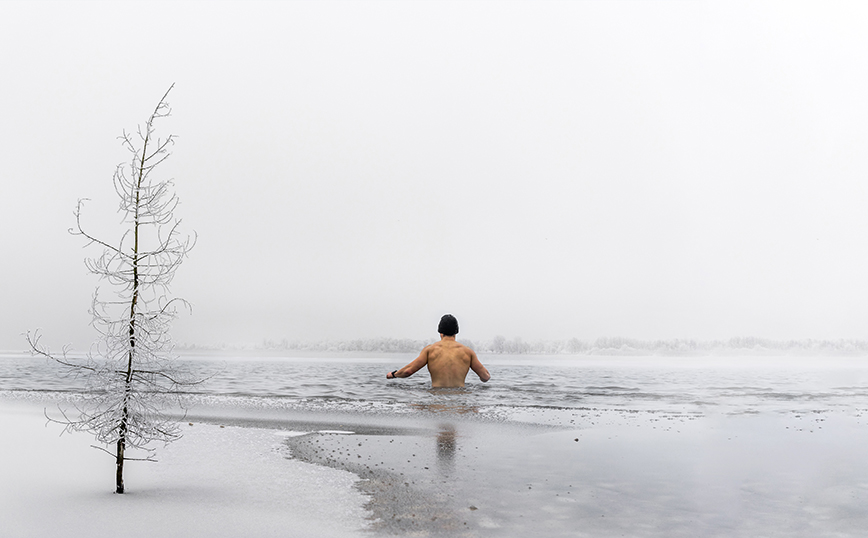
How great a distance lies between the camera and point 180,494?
20.8 feet

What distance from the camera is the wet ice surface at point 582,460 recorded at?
5812 mm

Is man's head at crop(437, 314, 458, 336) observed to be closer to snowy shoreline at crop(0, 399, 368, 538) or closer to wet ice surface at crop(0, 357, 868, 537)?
wet ice surface at crop(0, 357, 868, 537)

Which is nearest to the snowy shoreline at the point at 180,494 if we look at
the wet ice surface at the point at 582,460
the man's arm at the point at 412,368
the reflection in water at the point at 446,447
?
the wet ice surface at the point at 582,460

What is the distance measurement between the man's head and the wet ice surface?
1690 mm

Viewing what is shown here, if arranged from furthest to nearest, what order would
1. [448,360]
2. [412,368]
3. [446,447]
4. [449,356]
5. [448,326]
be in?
[448,360] < [449,356] < [448,326] < [412,368] < [446,447]

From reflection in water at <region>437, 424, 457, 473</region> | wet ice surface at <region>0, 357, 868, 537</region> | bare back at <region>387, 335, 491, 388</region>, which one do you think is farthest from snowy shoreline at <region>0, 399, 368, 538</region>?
bare back at <region>387, 335, 491, 388</region>

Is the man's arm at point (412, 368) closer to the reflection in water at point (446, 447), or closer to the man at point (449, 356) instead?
the man at point (449, 356)

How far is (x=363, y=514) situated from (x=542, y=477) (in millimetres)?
2612

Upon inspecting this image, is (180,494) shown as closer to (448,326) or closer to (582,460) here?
(582,460)

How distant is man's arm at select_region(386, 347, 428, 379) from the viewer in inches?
552

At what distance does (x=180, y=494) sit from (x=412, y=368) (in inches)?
324

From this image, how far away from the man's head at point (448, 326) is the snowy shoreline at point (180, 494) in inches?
258

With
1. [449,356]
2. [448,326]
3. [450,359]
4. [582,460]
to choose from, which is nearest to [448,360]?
[450,359]

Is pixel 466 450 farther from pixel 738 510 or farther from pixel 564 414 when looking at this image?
pixel 564 414
